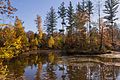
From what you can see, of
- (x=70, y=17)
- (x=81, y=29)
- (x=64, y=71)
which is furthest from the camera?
(x=70, y=17)

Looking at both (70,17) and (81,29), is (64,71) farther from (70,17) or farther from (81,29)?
(70,17)

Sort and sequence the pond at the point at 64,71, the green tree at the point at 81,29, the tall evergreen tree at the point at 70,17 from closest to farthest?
1. the pond at the point at 64,71
2. the green tree at the point at 81,29
3. the tall evergreen tree at the point at 70,17

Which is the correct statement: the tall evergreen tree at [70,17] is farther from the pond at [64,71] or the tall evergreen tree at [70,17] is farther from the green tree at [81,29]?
the pond at [64,71]

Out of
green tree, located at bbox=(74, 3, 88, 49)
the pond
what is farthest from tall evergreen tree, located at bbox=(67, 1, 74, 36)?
the pond

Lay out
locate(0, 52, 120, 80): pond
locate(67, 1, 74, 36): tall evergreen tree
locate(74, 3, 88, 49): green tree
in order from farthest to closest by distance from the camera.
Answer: locate(67, 1, 74, 36): tall evergreen tree
locate(74, 3, 88, 49): green tree
locate(0, 52, 120, 80): pond

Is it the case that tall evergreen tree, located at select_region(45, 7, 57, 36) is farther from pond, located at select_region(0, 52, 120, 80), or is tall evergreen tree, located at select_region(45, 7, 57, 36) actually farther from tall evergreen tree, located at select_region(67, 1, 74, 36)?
pond, located at select_region(0, 52, 120, 80)

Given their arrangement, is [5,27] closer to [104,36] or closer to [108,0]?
[104,36]

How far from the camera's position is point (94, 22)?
5303cm

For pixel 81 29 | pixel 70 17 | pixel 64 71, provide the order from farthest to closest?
pixel 70 17
pixel 81 29
pixel 64 71

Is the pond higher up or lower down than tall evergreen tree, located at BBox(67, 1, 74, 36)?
lower down

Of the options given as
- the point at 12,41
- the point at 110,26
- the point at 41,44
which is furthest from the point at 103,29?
the point at 12,41

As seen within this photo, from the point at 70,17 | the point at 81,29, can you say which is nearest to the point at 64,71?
the point at 81,29

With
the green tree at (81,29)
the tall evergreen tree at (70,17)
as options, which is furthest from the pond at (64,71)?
the tall evergreen tree at (70,17)

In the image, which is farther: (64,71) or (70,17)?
(70,17)
